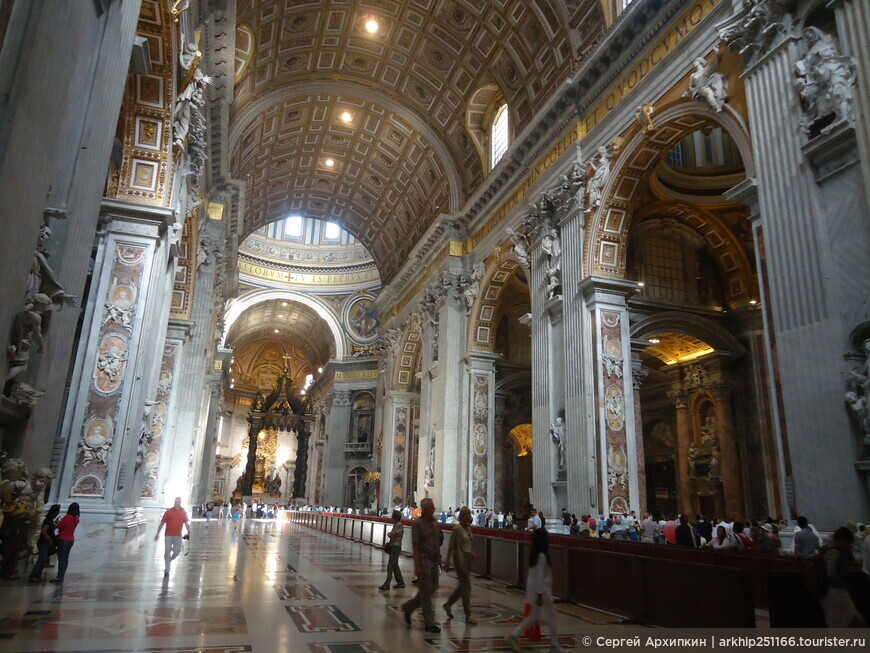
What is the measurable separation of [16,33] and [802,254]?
7.93m

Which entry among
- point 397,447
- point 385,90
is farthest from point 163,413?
point 385,90

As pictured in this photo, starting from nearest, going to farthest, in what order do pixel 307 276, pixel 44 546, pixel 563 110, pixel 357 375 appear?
pixel 44 546 < pixel 563 110 < pixel 357 375 < pixel 307 276

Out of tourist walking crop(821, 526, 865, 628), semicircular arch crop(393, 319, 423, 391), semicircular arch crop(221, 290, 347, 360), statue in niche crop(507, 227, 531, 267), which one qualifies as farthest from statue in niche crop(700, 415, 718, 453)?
semicircular arch crop(221, 290, 347, 360)

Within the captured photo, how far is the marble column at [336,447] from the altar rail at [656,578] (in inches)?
1108

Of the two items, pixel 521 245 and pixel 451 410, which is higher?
pixel 521 245

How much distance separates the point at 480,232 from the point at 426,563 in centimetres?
1548

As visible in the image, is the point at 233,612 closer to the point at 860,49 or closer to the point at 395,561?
the point at 395,561

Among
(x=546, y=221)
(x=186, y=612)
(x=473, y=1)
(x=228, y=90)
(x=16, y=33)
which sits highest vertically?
(x=473, y=1)

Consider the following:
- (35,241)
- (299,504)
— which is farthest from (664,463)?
(299,504)

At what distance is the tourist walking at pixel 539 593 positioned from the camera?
13.0 feet

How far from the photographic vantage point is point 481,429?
1834 centimetres

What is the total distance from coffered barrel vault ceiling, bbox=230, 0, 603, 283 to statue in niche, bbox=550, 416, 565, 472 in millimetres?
8352

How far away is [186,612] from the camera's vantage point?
14.9ft

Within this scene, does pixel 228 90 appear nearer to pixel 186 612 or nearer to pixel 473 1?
pixel 473 1
